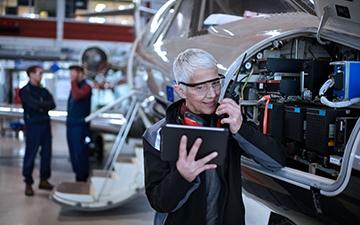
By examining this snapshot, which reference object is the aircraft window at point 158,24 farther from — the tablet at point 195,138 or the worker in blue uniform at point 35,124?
the tablet at point 195,138

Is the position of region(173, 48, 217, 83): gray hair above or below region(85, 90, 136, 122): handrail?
above

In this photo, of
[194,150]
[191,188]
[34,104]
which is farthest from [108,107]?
[194,150]

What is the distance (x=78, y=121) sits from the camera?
774 centimetres

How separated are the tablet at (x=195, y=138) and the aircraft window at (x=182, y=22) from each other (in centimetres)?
332

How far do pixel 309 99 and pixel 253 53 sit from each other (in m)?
0.45

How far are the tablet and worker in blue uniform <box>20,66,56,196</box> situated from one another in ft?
19.2

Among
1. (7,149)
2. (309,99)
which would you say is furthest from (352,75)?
(7,149)

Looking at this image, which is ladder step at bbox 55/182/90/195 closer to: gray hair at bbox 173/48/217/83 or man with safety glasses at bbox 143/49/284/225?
man with safety glasses at bbox 143/49/284/225

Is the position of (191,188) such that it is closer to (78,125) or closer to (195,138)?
(195,138)

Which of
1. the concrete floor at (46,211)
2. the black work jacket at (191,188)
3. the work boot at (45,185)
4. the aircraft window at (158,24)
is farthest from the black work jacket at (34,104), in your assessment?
the black work jacket at (191,188)

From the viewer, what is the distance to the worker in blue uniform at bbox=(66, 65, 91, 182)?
25.2ft

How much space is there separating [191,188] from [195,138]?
0.22m

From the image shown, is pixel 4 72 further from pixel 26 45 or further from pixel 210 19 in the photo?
pixel 210 19

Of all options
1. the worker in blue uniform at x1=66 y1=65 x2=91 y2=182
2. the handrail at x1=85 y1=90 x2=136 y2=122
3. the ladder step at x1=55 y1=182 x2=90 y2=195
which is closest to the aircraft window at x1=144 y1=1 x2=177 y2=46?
the handrail at x1=85 y1=90 x2=136 y2=122
